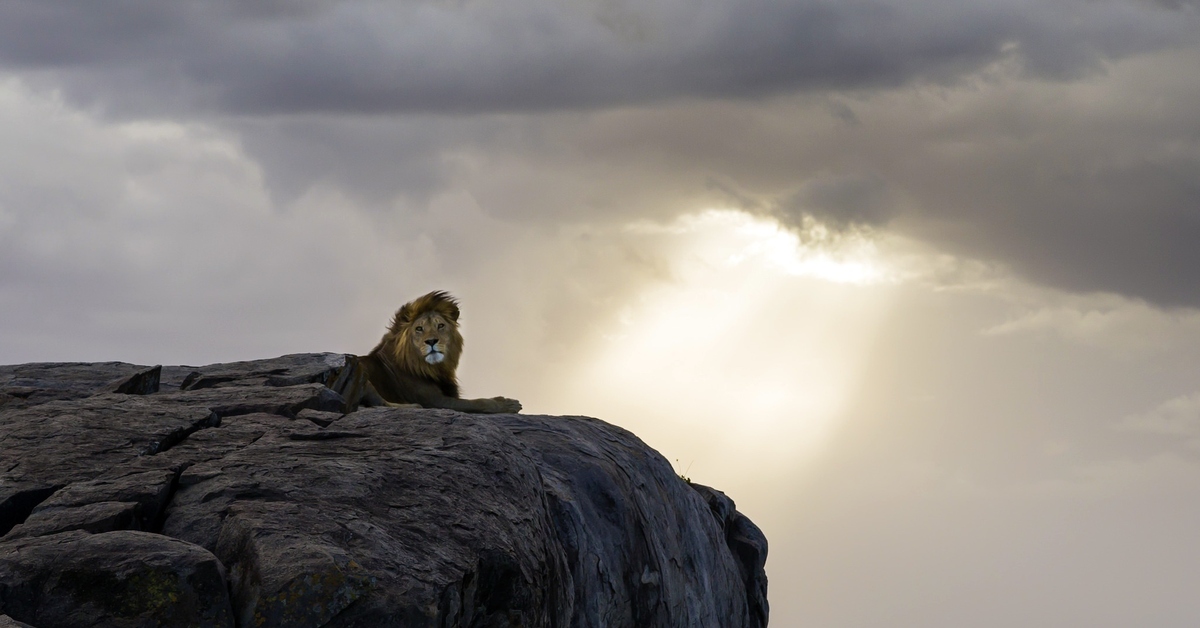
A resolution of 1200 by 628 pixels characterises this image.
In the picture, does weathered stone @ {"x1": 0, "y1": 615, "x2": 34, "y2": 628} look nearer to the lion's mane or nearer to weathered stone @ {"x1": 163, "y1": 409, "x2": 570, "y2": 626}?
weathered stone @ {"x1": 163, "y1": 409, "x2": 570, "y2": 626}

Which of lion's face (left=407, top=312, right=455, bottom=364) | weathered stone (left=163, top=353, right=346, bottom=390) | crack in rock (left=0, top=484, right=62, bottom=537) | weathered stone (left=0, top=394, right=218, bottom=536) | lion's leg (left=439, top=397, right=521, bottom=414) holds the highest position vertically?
lion's face (left=407, top=312, right=455, bottom=364)

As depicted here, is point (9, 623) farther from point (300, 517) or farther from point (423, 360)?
point (423, 360)

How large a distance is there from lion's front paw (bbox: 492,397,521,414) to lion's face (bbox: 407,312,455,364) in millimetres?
1579

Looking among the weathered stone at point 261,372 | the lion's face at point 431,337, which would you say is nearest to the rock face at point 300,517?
the weathered stone at point 261,372

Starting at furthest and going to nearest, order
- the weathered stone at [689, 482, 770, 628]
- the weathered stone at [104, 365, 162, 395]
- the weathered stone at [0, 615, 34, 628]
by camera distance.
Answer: the weathered stone at [689, 482, 770, 628] < the weathered stone at [104, 365, 162, 395] < the weathered stone at [0, 615, 34, 628]

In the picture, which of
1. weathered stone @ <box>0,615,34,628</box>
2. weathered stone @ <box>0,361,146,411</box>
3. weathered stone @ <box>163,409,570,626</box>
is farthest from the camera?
weathered stone @ <box>0,361,146,411</box>

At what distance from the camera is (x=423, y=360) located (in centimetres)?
1994

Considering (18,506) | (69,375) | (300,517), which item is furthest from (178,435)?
(69,375)

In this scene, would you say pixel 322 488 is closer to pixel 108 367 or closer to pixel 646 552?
pixel 646 552

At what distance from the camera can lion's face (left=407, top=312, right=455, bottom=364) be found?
19891 millimetres

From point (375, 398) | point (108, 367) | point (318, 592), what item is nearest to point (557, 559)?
point (318, 592)

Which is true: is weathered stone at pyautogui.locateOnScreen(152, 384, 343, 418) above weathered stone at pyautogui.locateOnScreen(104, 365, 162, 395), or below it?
below

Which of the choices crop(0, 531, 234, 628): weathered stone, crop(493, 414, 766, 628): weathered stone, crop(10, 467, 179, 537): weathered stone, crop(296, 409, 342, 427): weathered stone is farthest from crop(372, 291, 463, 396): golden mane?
crop(0, 531, 234, 628): weathered stone

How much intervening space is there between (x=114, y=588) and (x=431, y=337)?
38.6 feet
